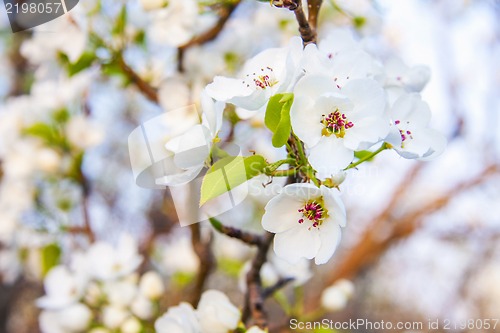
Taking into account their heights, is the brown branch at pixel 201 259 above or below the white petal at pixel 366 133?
below

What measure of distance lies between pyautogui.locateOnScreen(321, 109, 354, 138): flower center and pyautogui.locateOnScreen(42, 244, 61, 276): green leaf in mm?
1175

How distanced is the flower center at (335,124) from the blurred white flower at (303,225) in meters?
0.06

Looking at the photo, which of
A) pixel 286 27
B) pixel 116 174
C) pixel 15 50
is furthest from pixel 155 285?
pixel 116 174

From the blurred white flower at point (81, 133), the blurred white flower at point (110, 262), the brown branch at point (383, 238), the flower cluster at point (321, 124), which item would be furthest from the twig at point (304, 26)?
the brown branch at point (383, 238)

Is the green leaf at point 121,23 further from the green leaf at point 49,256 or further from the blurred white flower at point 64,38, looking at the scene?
the green leaf at point 49,256

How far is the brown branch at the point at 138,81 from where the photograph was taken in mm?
1197

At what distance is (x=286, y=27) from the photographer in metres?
1.44

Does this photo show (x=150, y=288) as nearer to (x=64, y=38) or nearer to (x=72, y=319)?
(x=72, y=319)

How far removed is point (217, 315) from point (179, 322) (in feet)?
0.18

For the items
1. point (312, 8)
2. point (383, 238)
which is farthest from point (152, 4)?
point (383, 238)

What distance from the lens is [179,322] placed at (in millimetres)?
671

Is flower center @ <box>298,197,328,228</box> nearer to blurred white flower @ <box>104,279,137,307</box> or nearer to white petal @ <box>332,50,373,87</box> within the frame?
white petal @ <box>332,50,373,87</box>

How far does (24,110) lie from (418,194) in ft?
9.72

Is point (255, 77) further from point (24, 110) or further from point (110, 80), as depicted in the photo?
point (110, 80)
